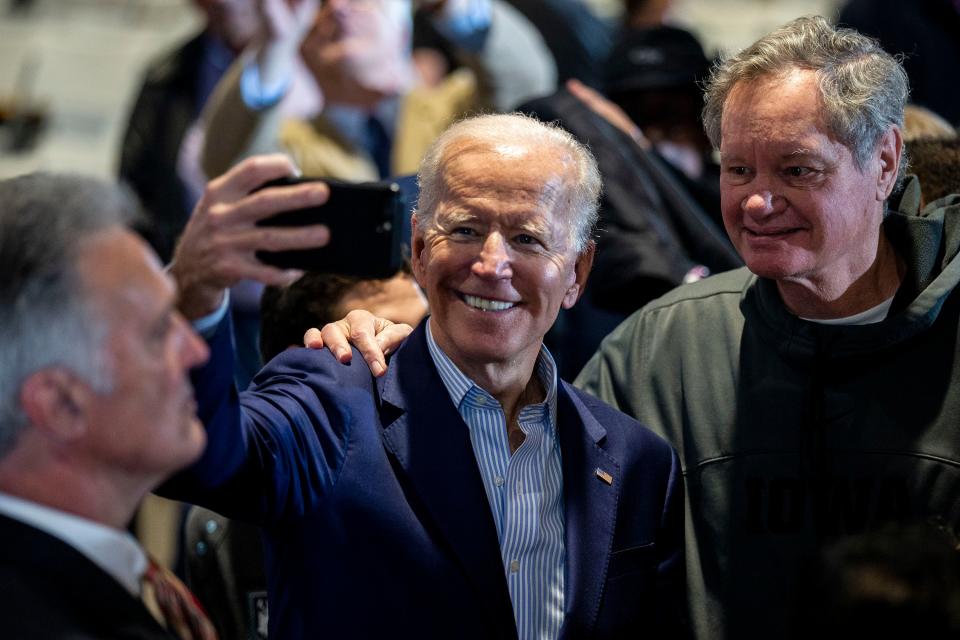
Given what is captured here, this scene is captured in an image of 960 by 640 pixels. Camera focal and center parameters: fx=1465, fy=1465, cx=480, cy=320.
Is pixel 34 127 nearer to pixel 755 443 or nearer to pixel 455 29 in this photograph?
pixel 455 29

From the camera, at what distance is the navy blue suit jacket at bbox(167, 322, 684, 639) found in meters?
2.55

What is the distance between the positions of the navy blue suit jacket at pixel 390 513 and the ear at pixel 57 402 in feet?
1.50

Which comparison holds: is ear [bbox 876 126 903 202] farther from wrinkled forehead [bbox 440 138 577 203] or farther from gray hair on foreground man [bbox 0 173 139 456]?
gray hair on foreground man [bbox 0 173 139 456]

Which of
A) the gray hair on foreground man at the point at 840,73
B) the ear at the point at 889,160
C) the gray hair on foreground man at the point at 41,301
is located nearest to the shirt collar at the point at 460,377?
the gray hair on foreground man at the point at 840,73

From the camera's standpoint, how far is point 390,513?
2.63m

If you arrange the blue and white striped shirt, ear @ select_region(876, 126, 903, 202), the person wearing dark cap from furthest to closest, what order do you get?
the person wearing dark cap < ear @ select_region(876, 126, 903, 202) < the blue and white striped shirt

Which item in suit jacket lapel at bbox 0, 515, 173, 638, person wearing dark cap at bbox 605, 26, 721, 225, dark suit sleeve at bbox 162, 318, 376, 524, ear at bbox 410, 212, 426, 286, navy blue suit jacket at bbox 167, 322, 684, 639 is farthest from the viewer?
person wearing dark cap at bbox 605, 26, 721, 225

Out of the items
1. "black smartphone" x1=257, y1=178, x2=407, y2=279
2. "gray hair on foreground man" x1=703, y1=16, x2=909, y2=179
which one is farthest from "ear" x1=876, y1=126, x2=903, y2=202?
"black smartphone" x1=257, y1=178, x2=407, y2=279

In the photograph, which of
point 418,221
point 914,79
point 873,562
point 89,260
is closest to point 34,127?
point 914,79

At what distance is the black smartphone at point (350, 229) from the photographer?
85.5 inches

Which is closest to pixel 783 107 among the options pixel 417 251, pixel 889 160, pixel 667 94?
pixel 889 160

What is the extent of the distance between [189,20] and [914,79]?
160 inches

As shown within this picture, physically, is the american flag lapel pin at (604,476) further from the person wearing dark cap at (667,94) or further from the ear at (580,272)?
the person wearing dark cap at (667,94)

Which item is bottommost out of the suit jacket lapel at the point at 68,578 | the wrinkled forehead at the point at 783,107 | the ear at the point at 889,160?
the suit jacket lapel at the point at 68,578
